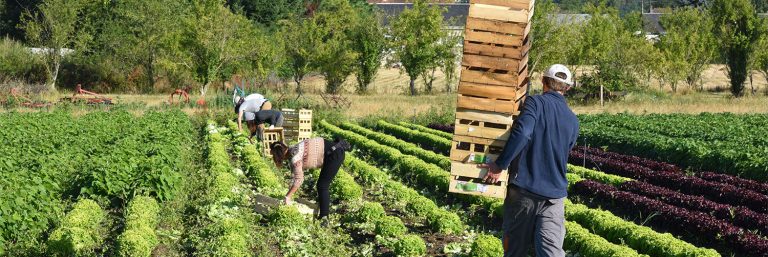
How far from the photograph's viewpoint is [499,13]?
25.0ft

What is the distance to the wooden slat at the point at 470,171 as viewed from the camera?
7258 mm

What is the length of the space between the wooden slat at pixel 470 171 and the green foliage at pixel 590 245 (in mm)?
2488

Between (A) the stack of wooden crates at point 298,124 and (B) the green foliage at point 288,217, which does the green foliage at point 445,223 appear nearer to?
(B) the green foliage at point 288,217

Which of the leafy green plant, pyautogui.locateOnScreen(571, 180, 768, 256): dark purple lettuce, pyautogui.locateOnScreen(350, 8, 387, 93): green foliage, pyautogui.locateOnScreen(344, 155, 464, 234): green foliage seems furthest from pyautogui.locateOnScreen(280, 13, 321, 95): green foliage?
the leafy green plant

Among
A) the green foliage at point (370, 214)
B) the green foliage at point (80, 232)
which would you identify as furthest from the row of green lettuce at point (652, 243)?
the green foliage at point (80, 232)

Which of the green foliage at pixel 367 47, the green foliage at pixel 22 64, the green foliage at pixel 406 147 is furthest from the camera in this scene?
the green foliage at pixel 367 47

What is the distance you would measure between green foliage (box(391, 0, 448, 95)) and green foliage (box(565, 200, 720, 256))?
3726cm

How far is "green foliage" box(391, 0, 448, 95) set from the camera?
4922cm

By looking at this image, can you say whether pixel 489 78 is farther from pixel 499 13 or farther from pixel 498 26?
pixel 499 13

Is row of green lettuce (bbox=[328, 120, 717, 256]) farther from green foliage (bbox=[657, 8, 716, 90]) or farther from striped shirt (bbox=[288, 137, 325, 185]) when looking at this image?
green foliage (bbox=[657, 8, 716, 90])

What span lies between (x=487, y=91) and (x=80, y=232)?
4704 mm

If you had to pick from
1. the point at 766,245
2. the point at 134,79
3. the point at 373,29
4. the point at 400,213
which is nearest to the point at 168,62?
the point at 134,79

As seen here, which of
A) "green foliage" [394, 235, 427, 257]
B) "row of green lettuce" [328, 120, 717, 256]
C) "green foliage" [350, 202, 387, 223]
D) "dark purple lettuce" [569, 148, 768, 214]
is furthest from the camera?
"dark purple lettuce" [569, 148, 768, 214]

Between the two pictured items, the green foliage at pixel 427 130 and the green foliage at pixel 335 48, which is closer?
the green foliage at pixel 427 130
